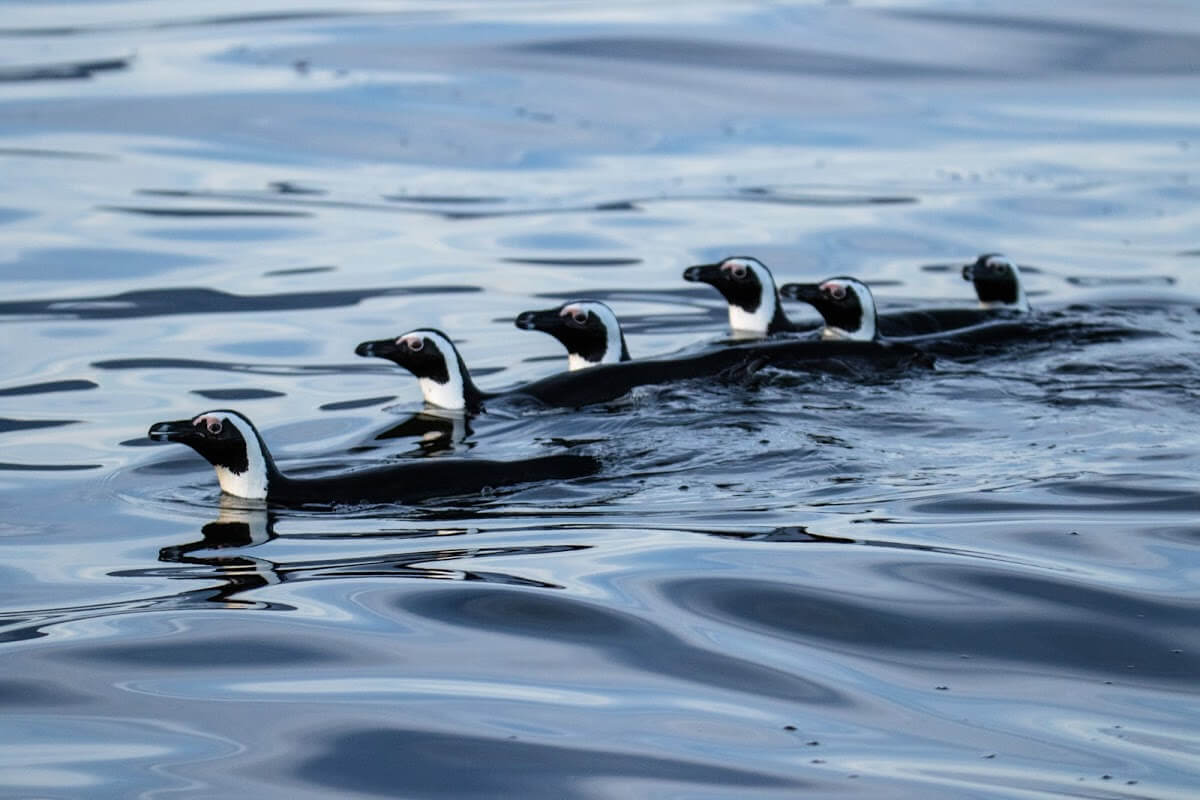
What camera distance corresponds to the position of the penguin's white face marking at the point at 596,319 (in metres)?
11.5

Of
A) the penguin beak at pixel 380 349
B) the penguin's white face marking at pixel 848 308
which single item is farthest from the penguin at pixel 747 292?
the penguin beak at pixel 380 349

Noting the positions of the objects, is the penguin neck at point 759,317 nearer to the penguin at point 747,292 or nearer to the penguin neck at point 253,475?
the penguin at point 747,292

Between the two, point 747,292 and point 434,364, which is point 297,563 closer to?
point 434,364

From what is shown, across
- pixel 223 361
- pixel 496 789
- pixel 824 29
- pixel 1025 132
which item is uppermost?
pixel 824 29

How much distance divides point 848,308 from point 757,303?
0.85m

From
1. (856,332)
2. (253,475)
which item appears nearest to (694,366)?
(856,332)

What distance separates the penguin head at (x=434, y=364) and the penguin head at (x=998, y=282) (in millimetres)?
4032

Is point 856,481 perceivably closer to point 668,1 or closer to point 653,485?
point 653,485

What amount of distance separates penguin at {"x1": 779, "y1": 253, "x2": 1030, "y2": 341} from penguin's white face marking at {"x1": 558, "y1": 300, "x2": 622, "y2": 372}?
135cm

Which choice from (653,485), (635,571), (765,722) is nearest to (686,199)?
(653,485)

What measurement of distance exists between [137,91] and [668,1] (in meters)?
8.86

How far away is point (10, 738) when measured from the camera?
5.65 m

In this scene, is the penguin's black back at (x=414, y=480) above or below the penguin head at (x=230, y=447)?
below

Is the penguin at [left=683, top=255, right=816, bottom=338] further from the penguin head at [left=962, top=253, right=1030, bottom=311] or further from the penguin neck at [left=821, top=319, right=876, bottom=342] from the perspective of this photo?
the penguin head at [left=962, top=253, right=1030, bottom=311]
